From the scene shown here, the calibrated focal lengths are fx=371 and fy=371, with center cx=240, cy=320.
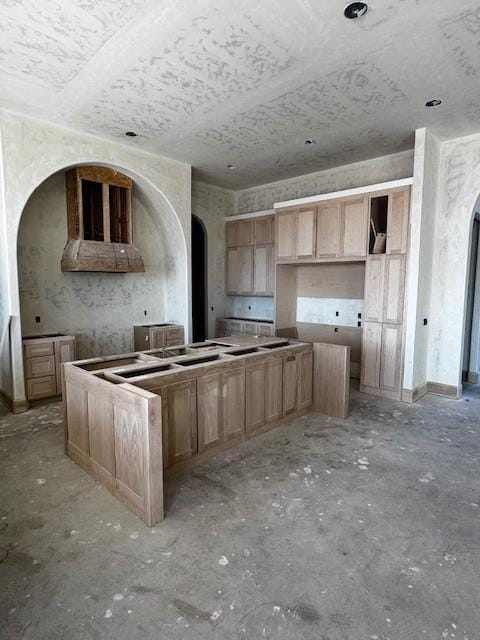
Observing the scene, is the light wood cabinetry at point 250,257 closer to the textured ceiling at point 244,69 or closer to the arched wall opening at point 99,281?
the arched wall opening at point 99,281

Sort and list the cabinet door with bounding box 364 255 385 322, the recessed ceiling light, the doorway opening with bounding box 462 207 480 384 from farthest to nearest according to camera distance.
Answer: the doorway opening with bounding box 462 207 480 384 → the cabinet door with bounding box 364 255 385 322 → the recessed ceiling light

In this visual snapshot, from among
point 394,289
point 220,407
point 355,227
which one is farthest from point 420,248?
point 220,407

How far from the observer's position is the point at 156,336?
18.7ft

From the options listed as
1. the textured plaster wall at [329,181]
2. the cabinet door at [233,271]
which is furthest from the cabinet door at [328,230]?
the cabinet door at [233,271]

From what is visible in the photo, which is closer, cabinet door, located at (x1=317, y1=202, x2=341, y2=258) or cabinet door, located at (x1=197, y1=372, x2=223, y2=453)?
cabinet door, located at (x1=197, y1=372, x2=223, y2=453)

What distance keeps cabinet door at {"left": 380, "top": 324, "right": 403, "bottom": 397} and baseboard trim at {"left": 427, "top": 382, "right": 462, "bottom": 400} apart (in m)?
0.66

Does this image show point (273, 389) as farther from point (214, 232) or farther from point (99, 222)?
point (214, 232)

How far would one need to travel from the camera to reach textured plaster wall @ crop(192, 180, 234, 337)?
704cm

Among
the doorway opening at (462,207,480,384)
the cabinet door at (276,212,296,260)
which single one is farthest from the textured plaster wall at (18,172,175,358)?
the doorway opening at (462,207,480,384)

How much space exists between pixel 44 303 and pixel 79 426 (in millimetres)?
2680

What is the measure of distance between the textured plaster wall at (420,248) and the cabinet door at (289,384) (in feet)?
5.62

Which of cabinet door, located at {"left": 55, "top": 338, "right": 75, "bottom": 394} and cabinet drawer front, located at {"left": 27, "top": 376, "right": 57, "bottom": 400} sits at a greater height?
cabinet door, located at {"left": 55, "top": 338, "right": 75, "bottom": 394}

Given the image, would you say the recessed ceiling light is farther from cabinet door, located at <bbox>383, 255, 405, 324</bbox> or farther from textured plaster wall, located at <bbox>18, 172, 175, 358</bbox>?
textured plaster wall, located at <bbox>18, 172, 175, 358</bbox>

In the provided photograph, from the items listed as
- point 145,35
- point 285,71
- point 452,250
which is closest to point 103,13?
point 145,35
